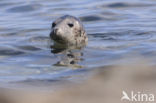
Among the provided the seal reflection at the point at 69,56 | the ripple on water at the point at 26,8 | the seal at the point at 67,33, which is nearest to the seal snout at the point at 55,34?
the seal at the point at 67,33

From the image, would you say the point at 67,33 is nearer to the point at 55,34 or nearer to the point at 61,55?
the point at 55,34

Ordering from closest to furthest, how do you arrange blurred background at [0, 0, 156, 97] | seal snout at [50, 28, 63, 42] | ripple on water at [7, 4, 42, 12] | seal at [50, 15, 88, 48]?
blurred background at [0, 0, 156, 97] → seal snout at [50, 28, 63, 42] → seal at [50, 15, 88, 48] → ripple on water at [7, 4, 42, 12]

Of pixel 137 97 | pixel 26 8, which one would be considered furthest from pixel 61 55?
pixel 26 8

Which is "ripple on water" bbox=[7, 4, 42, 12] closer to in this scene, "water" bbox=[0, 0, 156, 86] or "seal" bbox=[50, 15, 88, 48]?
"water" bbox=[0, 0, 156, 86]

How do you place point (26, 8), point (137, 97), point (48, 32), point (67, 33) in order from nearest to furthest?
point (137, 97) → point (67, 33) → point (48, 32) → point (26, 8)

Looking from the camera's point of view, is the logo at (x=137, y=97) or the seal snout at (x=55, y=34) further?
the seal snout at (x=55, y=34)

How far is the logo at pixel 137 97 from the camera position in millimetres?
1870

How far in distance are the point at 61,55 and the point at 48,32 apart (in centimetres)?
194

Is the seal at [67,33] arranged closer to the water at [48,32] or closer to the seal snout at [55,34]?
the seal snout at [55,34]

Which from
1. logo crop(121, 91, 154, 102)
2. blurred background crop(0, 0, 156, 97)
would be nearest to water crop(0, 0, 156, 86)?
blurred background crop(0, 0, 156, 97)

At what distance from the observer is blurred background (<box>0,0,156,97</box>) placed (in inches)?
212

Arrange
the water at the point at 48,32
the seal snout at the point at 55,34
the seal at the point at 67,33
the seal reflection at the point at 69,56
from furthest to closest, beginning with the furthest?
the seal at the point at 67,33, the seal snout at the point at 55,34, the seal reflection at the point at 69,56, the water at the point at 48,32

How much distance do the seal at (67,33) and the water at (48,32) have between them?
0.62 feet

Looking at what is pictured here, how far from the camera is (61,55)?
656 cm
